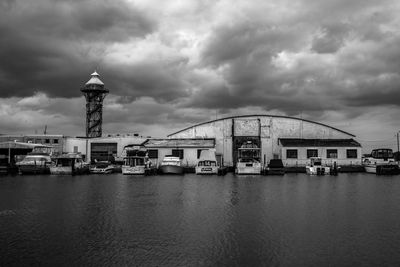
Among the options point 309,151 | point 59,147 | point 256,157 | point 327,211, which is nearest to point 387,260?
point 327,211

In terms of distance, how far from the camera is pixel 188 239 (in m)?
19.5

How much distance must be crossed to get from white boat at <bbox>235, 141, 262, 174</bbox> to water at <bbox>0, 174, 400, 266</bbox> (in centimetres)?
2775

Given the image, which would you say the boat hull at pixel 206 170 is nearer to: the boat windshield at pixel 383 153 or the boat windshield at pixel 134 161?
the boat windshield at pixel 134 161

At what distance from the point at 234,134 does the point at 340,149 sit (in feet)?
68.8

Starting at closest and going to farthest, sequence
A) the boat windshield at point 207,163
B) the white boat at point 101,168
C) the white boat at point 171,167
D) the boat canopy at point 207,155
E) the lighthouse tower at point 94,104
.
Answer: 1. the boat windshield at point 207,163
2. the white boat at point 171,167
3. the boat canopy at point 207,155
4. the white boat at point 101,168
5. the lighthouse tower at point 94,104

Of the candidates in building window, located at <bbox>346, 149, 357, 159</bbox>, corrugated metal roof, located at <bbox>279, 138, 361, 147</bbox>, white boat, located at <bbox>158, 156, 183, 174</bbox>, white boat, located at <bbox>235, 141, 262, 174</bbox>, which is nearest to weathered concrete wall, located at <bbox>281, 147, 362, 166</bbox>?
building window, located at <bbox>346, 149, 357, 159</bbox>

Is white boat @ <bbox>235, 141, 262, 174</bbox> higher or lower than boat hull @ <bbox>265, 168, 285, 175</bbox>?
higher

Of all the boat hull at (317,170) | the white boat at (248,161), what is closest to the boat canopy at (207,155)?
the white boat at (248,161)

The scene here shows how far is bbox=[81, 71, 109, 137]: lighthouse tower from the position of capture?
110 m

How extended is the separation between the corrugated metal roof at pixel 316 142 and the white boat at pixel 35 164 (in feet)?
145

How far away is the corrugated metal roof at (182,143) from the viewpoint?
77.5 meters

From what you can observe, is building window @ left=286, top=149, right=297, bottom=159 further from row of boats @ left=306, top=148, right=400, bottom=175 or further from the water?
the water

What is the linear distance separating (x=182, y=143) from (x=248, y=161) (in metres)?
17.1

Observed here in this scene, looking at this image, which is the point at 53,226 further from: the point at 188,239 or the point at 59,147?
the point at 59,147
